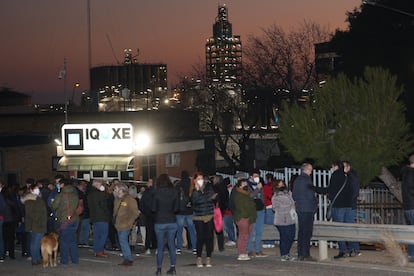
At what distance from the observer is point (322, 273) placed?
14.9m

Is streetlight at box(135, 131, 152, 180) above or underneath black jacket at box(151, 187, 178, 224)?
above

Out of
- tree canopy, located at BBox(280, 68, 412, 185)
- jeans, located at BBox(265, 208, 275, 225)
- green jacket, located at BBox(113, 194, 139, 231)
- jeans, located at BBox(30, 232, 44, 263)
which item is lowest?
jeans, located at BBox(30, 232, 44, 263)

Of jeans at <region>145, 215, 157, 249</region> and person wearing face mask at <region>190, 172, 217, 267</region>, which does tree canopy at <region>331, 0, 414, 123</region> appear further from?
person wearing face mask at <region>190, 172, 217, 267</region>

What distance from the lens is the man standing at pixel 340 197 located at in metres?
16.7

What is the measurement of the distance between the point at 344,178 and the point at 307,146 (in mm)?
6972

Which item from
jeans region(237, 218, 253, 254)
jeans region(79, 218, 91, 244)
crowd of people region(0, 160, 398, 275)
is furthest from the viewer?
jeans region(79, 218, 91, 244)

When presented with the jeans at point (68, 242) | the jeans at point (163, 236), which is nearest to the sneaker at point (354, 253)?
the jeans at point (163, 236)

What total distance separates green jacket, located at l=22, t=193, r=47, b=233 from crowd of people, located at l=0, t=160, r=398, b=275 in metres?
0.02

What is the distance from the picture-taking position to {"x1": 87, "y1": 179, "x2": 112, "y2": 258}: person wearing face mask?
1877 centimetres

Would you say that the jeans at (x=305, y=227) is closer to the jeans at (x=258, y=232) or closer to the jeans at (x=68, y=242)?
the jeans at (x=258, y=232)

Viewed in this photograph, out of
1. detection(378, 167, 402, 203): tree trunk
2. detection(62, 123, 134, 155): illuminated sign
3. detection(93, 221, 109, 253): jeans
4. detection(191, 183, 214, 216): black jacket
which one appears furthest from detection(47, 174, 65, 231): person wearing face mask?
detection(62, 123, 134, 155): illuminated sign

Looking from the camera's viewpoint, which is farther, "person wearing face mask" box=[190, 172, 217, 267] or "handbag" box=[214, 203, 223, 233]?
"handbag" box=[214, 203, 223, 233]

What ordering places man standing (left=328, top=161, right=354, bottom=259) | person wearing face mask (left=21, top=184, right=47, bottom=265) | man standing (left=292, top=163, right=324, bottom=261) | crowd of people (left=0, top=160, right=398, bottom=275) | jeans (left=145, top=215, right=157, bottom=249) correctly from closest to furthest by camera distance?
crowd of people (left=0, top=160, right=398, bottom=275) → man standing (left=292, top=163, right=324, bottom=261) → man standing (left=328, top=161, right=354, bottom=259) → person wearing face mask (left=21, top=184, right=47, bottom=265) → jeans (left=145, top=215, right=157, bottom=249)

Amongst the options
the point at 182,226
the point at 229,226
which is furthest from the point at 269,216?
the point at 182,226
